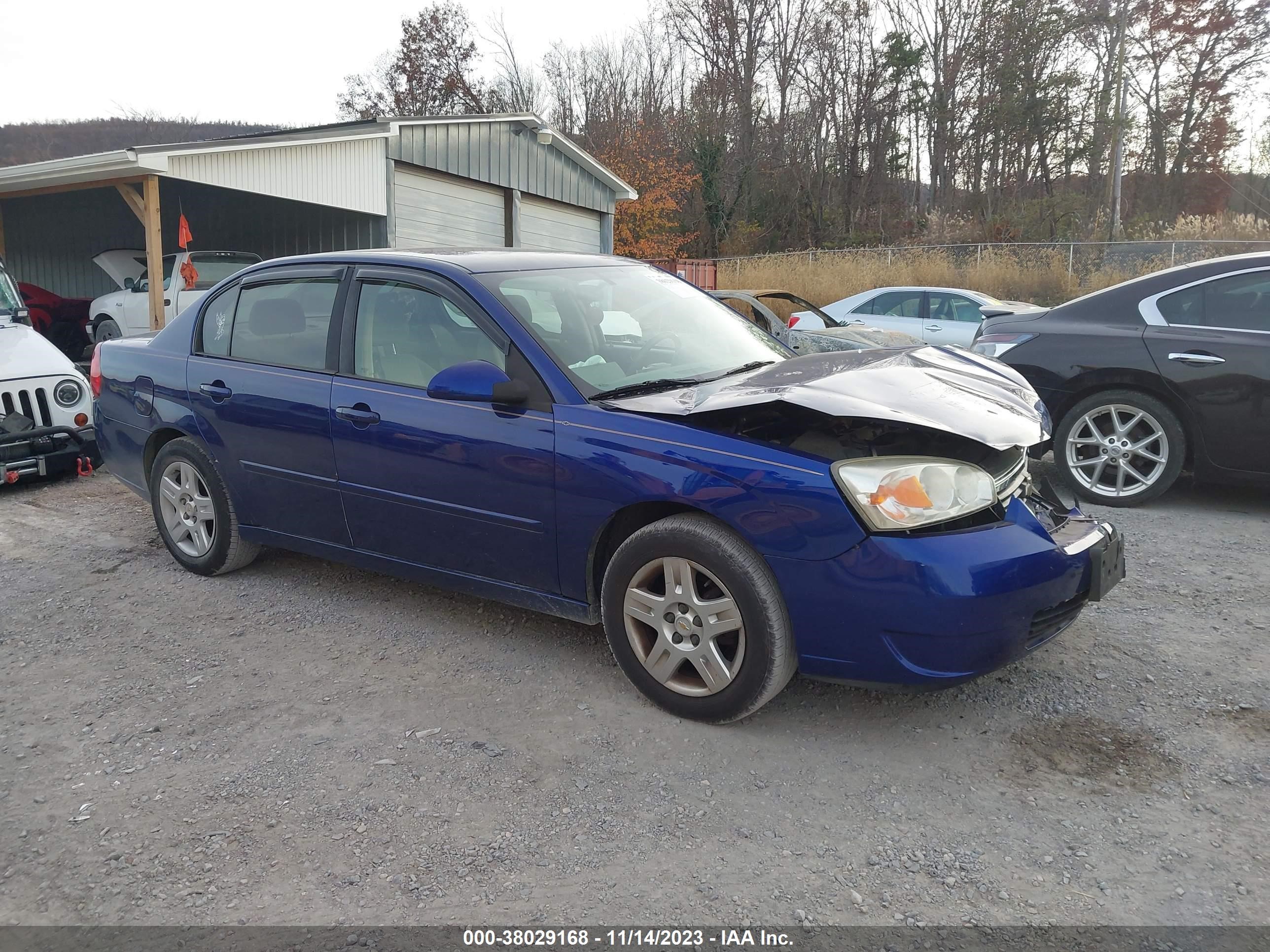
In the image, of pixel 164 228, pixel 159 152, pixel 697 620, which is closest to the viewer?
pixel 697 620

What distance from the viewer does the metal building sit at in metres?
12.5

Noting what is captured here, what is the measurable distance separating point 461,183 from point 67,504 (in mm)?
11558

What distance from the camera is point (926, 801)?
2793 millimetres

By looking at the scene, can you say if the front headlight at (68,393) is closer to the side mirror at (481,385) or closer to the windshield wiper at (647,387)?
the side mirror at (481,385)

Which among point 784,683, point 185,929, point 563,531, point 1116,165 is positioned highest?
point 1116,165

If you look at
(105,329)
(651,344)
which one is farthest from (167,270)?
A: (651,344)

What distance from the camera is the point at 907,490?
2902 millimetres

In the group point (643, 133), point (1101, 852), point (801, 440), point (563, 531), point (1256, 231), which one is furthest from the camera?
point (643, 133)

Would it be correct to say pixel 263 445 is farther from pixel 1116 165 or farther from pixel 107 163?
pixel 1116 165

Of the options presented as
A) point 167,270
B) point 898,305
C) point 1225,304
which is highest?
point 167,270

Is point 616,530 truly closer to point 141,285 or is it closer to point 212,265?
point 212,265

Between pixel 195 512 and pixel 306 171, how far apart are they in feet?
33.8

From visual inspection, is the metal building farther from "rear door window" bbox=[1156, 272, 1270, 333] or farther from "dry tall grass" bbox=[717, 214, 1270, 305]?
"rear door window" bbox=[1156, 272, 1270, 333]

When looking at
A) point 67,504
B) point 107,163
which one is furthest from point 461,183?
point 67,504
